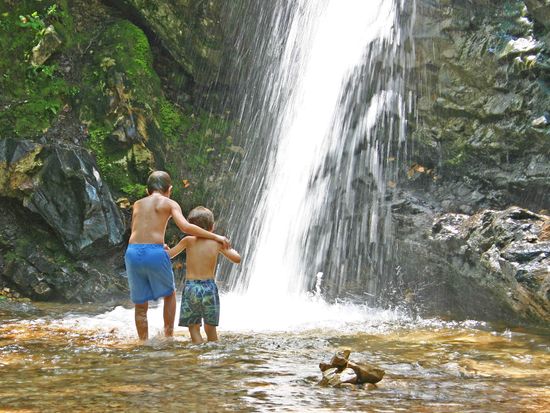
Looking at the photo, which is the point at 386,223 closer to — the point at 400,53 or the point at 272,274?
the point at 272,274

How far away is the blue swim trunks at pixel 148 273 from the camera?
513 cm

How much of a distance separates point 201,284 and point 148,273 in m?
0.48

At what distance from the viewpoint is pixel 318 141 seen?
29.8 feet

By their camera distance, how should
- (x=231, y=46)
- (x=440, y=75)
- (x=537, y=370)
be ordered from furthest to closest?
(x=231, y=46) < (x=440, y=75) < (x=537, y=370)

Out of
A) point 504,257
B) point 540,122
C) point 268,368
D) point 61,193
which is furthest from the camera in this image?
point 61,193

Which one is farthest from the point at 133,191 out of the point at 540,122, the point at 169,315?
the point at 540,122

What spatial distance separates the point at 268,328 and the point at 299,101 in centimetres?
512

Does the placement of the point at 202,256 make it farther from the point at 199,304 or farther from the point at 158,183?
the point at 158,183

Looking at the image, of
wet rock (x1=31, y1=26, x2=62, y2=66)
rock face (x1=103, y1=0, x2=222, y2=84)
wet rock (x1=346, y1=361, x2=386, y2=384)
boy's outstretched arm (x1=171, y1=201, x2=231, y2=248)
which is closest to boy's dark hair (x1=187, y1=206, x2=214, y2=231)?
boy's outstretched arm (x1=171, y1=201, x2=231, y2=248)

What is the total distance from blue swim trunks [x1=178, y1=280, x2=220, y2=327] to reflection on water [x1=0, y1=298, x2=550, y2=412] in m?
0.22

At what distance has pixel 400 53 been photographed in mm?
8633

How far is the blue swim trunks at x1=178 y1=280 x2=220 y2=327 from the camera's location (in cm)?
492

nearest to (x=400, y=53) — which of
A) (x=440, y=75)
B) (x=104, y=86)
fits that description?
(x=440, y=75)

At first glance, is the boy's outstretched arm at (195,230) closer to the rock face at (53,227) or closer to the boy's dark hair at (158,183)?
the boy's dark hair at (158,183)
